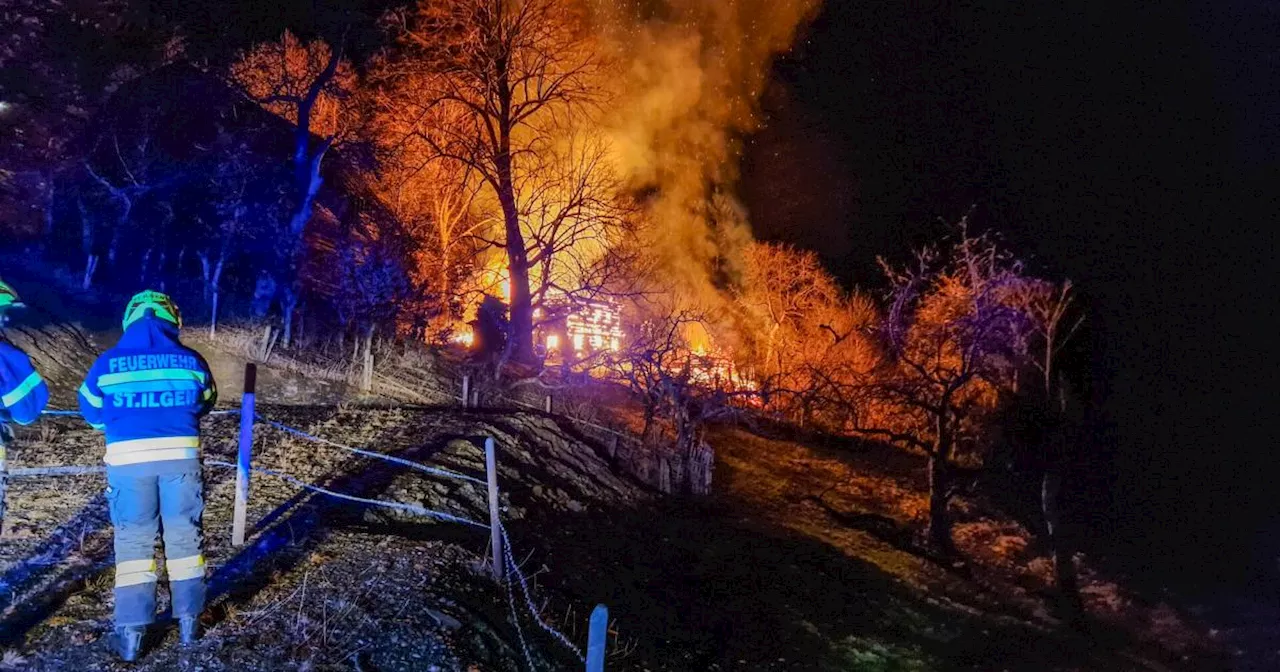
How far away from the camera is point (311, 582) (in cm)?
589

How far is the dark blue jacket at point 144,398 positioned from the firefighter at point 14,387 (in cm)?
54

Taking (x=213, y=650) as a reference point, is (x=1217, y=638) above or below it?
below

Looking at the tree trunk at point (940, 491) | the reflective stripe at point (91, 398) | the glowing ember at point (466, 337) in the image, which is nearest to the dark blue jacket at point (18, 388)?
the reflective stripe at point (91, 398)

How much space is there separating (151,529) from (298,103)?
16.8 metres

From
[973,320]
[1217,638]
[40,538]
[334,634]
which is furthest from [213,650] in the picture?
[1217,638]

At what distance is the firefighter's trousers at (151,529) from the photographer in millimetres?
4395

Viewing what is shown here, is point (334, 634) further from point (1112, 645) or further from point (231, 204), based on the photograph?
point (231, 204)

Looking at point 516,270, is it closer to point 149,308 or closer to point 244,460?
point 244,460

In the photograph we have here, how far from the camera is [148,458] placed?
4395mm

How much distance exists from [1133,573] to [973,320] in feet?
23.3

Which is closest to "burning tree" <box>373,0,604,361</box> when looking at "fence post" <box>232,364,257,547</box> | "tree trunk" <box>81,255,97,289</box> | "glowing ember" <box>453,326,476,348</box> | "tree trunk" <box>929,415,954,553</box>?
"glowing ember" <box>453,326,476,348</box>

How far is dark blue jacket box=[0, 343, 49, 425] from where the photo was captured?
4.62 metres

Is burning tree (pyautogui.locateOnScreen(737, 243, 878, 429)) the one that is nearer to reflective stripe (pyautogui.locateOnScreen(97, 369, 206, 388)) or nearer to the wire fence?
the wire fence

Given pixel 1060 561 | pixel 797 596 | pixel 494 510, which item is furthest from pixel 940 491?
pixel 494 510
